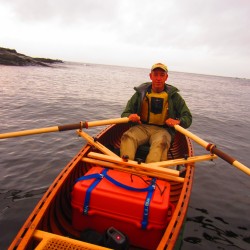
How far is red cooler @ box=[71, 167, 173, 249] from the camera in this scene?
3328mm

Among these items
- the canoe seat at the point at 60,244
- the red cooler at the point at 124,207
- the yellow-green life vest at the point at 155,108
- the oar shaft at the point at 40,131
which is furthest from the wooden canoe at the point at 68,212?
the yellow-green life vest at the point at 155,108

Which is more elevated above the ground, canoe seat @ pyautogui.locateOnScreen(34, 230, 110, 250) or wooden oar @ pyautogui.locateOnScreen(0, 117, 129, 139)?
wooden oar @ pyautogui.locateOnScreen(0, 117, 129, 139)

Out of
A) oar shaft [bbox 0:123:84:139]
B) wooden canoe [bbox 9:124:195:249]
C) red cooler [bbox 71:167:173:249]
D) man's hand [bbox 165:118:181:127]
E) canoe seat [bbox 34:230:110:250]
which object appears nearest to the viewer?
canoe seat [bbox 34:230:110:250]

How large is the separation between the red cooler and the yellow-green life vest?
2518mm

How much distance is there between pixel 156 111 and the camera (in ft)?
19.5

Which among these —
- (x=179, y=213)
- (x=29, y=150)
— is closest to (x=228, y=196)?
(x=179, y=213)

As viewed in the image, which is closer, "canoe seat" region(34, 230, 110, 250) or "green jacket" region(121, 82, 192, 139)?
"canoe seat" region(34, 230, 110, 250)

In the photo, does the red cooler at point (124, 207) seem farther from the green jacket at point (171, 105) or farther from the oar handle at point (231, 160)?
the green jacket at point (171, 105)

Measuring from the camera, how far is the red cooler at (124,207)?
3.33m

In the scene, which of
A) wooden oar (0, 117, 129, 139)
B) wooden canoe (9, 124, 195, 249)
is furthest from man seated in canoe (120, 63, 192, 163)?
wooden canoe (9, 124, 195, 249)

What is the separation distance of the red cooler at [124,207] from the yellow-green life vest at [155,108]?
252 cm

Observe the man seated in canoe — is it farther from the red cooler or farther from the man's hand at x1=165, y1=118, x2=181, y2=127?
the red cooler

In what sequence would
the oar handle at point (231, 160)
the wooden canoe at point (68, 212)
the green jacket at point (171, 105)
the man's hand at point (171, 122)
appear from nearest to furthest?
the wooden canoe at point (68, 212), the oar handle at point (231, 160), the man's hand at point (171, 122), the green jacket at point (171, 105)

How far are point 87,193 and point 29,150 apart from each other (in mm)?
5603
